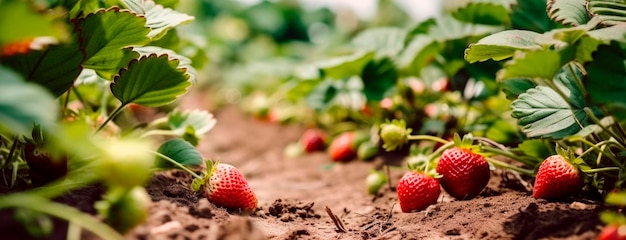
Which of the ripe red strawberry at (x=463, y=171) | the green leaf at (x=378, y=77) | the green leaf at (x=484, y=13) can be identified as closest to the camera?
the ripe red strawberry at (x=463, y=171)

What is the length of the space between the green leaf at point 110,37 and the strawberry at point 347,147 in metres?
1.28

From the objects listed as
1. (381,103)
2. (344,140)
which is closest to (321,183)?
(344,140)

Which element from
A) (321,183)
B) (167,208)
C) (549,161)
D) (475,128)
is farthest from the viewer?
(321,183)

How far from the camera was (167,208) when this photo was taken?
127cm

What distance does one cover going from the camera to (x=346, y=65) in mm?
2402

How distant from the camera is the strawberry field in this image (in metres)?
1.07

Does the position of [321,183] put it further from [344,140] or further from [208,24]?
[208,24]

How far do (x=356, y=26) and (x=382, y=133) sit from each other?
107 inches

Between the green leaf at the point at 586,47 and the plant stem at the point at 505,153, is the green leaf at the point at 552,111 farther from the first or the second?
the plant stem at the point at 505,153

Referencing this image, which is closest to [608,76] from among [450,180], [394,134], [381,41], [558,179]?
[558,179]

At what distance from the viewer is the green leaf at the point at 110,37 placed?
1.39 m

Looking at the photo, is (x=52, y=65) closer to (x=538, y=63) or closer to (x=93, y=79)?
(x=93, y=79)

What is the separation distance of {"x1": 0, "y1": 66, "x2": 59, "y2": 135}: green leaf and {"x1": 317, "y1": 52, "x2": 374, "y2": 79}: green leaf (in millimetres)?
1525

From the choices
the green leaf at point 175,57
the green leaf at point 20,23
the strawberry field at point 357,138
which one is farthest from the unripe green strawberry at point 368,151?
the green leaf at point 20,23
